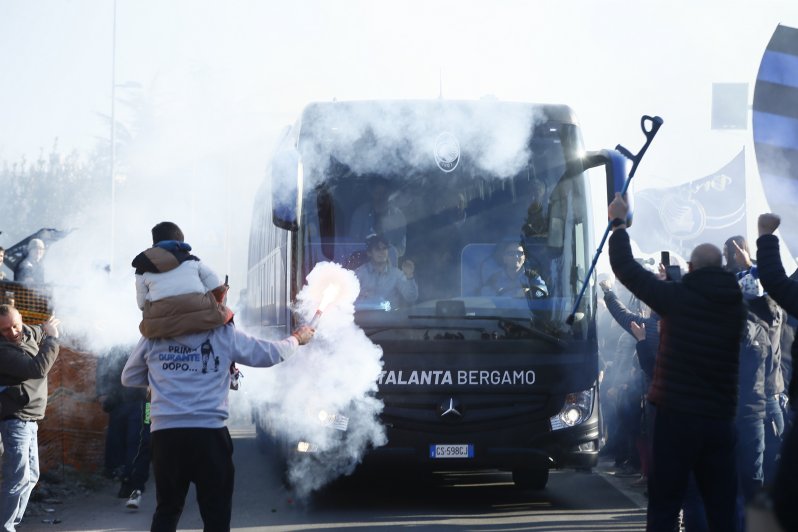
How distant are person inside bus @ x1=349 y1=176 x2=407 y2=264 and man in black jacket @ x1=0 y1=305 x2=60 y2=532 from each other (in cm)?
241

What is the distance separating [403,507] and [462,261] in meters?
2.10

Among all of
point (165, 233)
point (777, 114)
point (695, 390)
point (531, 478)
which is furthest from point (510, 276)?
point (777, 114)

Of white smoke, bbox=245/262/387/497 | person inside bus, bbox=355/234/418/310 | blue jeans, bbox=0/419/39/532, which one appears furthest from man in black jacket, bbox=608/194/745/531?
blue jeans, bbox=0/419/39/532

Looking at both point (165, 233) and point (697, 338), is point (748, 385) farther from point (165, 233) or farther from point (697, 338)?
point (165, 233)

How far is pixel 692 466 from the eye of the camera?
5.81 meters

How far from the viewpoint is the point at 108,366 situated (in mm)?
10422

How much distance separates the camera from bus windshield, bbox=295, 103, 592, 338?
8.51 metres

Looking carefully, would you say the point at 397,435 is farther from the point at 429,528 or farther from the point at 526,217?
the point at 526,217

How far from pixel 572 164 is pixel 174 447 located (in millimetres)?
4391

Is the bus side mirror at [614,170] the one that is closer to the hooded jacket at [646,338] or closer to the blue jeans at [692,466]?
the hooded jacket at [646,338]

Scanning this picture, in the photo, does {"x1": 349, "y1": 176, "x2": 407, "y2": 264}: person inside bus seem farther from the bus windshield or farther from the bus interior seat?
the bus interior seat

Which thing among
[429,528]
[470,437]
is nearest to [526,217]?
[470,437]

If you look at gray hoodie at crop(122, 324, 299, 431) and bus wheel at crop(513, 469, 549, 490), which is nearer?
gray hoodie at crop(122, 324, 299, 431)

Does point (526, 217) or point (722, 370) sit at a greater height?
point (526, 217)
